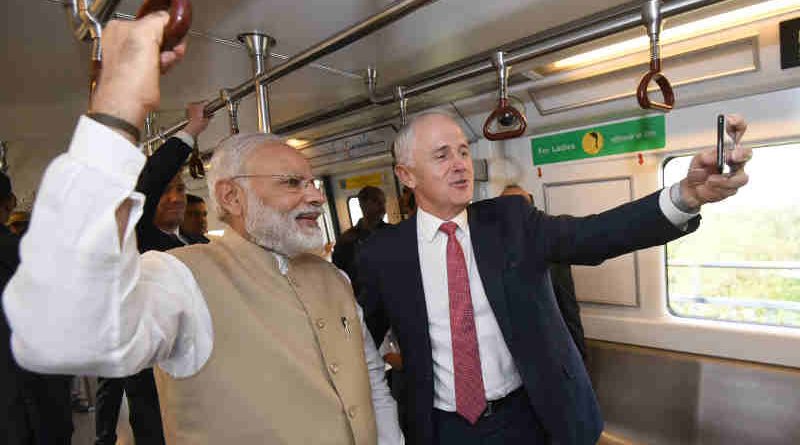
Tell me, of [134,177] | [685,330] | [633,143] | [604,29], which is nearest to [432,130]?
[604,29]

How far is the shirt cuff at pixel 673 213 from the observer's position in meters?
1.28

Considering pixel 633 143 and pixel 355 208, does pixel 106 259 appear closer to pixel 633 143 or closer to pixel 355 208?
pixel 633 143

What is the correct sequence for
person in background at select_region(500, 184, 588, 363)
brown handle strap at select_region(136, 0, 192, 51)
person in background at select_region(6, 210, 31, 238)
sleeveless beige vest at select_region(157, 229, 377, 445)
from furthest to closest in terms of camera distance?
person in background at select_region(6, 210, 31, 238), person in background at select_region(500, 184, 588, 363), sleeveless beige vest at select_region(157, 229, 377, 445), brown handle strap at select_region(136, 0, 192, 51)

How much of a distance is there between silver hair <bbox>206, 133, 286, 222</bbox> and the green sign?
238 cm

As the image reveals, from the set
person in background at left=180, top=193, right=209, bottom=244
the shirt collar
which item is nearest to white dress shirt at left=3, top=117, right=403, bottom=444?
the shirt collar

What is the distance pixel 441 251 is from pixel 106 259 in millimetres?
1333

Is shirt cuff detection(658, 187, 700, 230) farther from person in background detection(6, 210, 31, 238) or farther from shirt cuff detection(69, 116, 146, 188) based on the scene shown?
person in background detection(6, 210, 31, 238)

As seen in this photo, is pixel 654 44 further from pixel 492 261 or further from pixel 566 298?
pixel 566 298

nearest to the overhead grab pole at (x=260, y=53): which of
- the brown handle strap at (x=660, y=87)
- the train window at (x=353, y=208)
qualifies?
the brown handle strap at (x=660, y=87)

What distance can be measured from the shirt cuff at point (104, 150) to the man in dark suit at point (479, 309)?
49.1 inches

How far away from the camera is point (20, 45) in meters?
2.06

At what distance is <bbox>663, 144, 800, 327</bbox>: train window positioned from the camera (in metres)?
2.64

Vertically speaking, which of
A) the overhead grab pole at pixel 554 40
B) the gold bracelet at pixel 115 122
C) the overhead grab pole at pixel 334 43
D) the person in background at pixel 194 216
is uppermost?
the overhead grab pole at pixel 334 43

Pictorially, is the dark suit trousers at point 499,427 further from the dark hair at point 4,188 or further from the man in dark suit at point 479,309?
the dark hair at point 4,188
